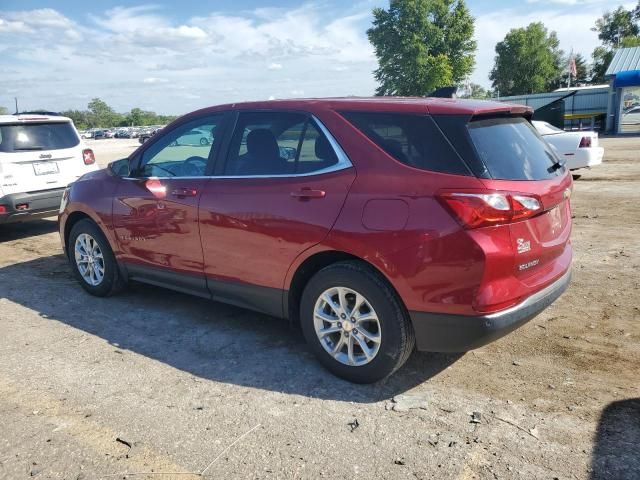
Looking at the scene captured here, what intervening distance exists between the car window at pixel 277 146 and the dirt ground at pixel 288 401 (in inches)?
53.5

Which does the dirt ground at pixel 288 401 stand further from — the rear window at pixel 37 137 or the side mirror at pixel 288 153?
the rear window at pixel 37 137

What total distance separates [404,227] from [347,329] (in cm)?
80

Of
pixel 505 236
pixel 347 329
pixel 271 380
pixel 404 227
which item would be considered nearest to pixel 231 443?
pixel 271 380

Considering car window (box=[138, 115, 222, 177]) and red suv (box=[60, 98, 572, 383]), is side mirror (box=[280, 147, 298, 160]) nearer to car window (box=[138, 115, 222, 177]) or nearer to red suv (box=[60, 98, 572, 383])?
red suv (box=[60, 98, 572, 383])

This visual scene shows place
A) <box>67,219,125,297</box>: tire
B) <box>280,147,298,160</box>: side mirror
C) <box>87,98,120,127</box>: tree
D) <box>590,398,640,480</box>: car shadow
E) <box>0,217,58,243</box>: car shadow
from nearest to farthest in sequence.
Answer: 1. <box>590,398,640,480</box>: car shadow
2. <box>280,147,298,160</box>: side mirror
3. <box>67,219,125,297</box>: tire
4. <box>0,217,58,243</box>: car shadow
5. <box>87,98,120,127</box>: tree

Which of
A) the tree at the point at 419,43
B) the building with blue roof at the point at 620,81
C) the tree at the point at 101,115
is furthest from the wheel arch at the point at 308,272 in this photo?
the tree at the point at 101,115

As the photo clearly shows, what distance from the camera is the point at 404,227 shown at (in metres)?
3.14

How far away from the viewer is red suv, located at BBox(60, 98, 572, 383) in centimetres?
306

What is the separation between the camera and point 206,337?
14.4 ft

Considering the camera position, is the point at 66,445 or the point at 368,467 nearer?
the point at 368,467

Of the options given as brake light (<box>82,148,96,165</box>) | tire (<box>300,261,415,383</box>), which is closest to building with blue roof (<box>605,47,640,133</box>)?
brake light (<box>82,148,96,165</box>)

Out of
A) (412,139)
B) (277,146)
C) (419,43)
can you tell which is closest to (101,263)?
(277,146)

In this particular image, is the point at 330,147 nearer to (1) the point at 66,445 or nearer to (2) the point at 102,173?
(1) the point at 66,445

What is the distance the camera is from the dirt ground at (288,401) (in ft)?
9.11
